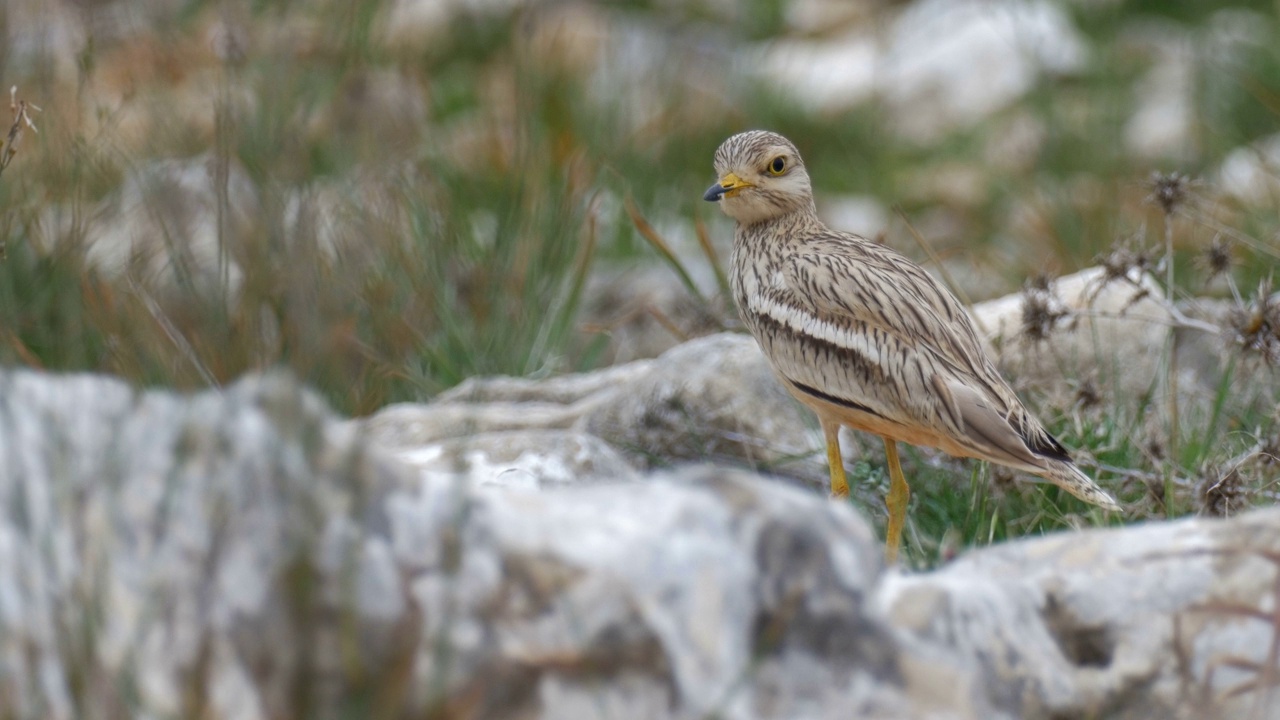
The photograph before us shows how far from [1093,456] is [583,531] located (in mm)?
1962

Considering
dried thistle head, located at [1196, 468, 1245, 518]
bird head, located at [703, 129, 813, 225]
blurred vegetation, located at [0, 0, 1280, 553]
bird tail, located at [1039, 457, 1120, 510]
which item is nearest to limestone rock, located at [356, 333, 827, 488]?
blurred vegetation, located at [0, 0, 1280, 553]

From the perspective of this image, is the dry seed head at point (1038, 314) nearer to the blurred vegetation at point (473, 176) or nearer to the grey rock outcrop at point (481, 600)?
the blurred vegetation at point (473, 176)

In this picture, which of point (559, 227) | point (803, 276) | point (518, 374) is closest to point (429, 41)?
point (559, 227)

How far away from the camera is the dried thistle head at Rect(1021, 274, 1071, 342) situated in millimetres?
3479

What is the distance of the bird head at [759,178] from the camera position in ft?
12.1

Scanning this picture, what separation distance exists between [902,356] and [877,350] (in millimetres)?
57

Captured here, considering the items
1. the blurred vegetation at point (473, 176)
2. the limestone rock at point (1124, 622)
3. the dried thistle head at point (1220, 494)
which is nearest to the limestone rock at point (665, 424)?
the blurred vegetation at point (473, 176)

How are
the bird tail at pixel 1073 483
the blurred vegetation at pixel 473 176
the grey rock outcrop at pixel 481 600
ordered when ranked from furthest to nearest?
the blurred vegetation at pixel 473 176, the bird tail at pixel 1073 483, the grey rock outcrop at pixel 481 600

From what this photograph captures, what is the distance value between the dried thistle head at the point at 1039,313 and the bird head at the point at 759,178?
0.59 m

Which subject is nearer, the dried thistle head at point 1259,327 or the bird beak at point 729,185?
the dried thistle head at point 1259,327

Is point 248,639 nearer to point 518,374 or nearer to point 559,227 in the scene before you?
point 518,374

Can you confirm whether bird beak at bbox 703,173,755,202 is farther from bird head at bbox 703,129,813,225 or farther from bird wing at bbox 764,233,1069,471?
bird wing at bbox 764,233,1069,471

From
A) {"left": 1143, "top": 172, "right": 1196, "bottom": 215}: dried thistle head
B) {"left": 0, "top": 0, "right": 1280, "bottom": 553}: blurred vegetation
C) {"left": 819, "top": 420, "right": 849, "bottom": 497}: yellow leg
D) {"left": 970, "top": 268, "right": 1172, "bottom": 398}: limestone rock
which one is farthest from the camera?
{"left": 970, "top": 268, "right": 1172, "bottom": 398}: limestone rock

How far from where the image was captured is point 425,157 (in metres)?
6.62
